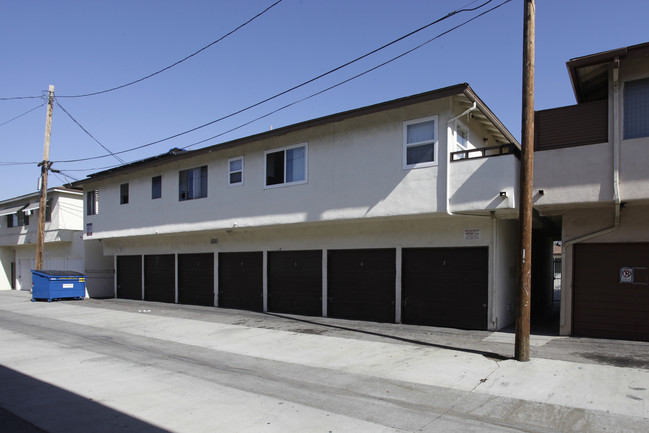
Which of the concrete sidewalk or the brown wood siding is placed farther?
the brown wood siding

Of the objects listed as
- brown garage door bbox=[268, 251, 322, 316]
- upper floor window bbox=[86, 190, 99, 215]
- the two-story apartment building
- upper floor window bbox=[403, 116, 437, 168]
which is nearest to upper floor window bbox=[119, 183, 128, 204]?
upper floor window bbox=[86, 190, 99, 215]

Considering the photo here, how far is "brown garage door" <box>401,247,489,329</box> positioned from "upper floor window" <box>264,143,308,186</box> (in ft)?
13.2

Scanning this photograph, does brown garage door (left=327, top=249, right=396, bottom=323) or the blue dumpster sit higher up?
brown garage door (left=327, top=249, right=396, bottom=323)

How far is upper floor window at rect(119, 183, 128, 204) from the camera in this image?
70.0 feet

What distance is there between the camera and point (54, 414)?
5.78 m

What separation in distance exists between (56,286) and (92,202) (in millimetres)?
4519

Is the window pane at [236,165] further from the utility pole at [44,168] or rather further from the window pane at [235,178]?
the utility pole at [44,168]

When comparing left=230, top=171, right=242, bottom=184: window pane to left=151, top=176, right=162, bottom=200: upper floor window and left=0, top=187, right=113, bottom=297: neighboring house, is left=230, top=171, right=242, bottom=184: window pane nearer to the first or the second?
left=151, top=176, right=162, bottom=200: upper floor window

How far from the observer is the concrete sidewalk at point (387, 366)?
5824mm

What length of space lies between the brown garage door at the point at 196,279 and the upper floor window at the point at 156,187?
2.84 m

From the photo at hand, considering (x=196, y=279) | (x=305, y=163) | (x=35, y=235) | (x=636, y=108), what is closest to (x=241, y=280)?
(x=196, y=279)

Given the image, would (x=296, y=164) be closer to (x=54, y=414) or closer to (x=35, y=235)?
(x=54, y=414)

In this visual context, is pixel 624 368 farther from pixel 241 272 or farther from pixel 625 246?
pixel 241 272

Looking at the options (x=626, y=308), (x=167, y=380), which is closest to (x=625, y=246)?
(x=626, y=308)
